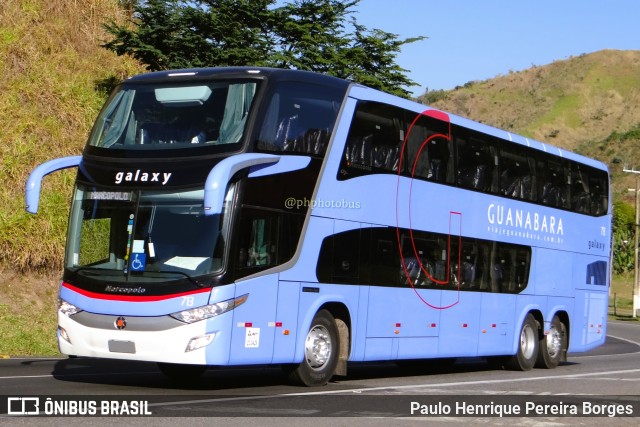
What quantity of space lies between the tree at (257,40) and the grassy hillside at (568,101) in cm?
9153

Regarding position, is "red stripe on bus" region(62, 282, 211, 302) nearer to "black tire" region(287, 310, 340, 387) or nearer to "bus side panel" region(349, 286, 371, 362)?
"black tire" region(287, 310, 340, 387)

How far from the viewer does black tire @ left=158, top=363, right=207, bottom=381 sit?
15641 mm

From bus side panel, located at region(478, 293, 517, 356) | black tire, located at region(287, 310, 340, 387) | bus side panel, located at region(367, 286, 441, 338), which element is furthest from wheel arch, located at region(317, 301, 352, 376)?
bus side panel, located at region(478, 293, 517, 356)

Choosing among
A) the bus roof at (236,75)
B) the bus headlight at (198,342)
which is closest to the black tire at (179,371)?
the bus headlight at (198,342)

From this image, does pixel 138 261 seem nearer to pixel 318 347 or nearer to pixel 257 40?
pixel 318 347

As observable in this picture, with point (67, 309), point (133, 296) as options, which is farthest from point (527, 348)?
point (67, 309)

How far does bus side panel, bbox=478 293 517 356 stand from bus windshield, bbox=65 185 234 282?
26.2ft

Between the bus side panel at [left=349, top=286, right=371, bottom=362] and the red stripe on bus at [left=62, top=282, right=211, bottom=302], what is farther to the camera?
the bus side panel at [left=349, top=286, right=371, bottom=362]

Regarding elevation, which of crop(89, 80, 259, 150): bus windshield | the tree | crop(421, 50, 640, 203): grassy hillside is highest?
crop(421, 50, 640, 203): grassy hillside

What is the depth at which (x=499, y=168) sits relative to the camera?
20.8 m

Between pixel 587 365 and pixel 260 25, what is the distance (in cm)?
1559

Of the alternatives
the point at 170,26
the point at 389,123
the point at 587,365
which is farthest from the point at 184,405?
the point at 170,26

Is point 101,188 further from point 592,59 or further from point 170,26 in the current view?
point 592,59

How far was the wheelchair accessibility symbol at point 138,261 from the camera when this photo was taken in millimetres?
13859
